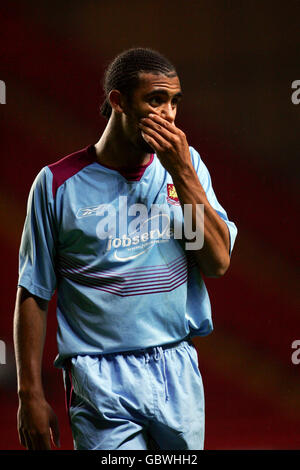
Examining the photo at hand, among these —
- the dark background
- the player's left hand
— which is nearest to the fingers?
the player's left hand

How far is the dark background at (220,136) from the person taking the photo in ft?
9.92

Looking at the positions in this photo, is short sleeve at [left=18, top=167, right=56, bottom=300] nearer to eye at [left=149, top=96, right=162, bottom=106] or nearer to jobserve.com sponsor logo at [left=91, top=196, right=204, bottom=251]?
jobserve.com sponsor logo at [left=91, top=196, right=204, bottom=251]

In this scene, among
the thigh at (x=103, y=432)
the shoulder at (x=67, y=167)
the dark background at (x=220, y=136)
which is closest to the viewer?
the thigh at (x=103, y=432)

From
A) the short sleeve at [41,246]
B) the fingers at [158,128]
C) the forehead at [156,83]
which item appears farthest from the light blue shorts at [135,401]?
the forehead at [156,83]

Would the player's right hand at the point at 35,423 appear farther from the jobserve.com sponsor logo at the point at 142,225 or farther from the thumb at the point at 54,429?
the jobserve.com sponsor logo at the point at 142,225

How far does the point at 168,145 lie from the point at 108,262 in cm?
27

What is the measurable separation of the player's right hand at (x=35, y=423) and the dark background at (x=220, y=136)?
1473 mm

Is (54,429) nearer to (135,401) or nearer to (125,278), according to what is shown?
(135,401)

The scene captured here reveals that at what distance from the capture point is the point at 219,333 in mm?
3139

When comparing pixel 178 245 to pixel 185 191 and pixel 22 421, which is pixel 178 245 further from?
pixel 22 421

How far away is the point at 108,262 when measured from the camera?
5.10ft

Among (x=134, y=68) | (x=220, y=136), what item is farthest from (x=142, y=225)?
(x=220, y=136)

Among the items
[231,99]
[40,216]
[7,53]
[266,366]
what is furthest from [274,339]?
[40,216]

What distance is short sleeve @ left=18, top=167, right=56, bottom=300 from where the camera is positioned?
1571mm
